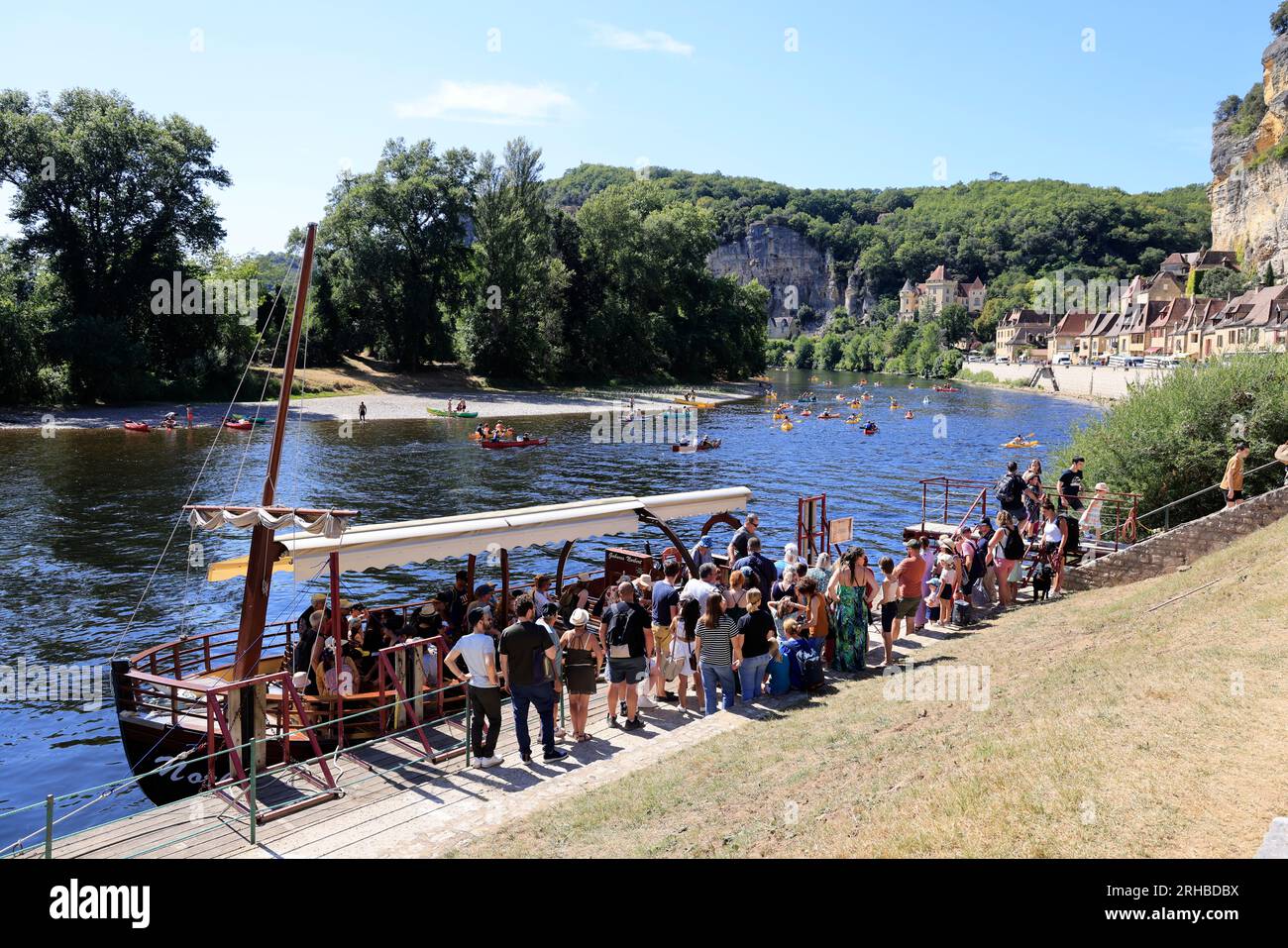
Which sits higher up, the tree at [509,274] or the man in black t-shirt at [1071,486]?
the tree at [509,274]

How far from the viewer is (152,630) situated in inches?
840

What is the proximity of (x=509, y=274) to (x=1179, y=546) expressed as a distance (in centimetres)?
7679

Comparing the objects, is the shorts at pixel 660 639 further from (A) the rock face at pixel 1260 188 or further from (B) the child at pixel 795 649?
(A) the rock face at pixel 1260 188

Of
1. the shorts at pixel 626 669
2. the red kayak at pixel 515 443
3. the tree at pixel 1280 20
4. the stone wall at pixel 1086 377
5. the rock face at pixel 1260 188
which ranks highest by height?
the tree at pixel 1280 20

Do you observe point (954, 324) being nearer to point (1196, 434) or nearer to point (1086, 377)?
point (1086, 377)

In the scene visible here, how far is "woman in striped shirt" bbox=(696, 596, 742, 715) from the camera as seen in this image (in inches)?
480

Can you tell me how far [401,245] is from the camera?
281ft

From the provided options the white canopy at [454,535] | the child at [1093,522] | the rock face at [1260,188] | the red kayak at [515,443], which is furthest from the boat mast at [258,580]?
the rock face at [1260,188]

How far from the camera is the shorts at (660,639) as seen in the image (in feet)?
42.4

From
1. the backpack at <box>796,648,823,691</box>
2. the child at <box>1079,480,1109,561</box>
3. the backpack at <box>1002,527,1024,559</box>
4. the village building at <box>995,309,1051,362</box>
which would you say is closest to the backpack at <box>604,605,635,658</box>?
the backpack at <box>796,648,823,691</box>

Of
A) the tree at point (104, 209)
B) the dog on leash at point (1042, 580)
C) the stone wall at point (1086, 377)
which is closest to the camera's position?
the dog on leash at point (1042, 580)

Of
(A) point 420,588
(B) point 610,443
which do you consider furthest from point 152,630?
(B) point 610,443

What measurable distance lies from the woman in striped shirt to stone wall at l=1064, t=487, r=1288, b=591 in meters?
10.2
